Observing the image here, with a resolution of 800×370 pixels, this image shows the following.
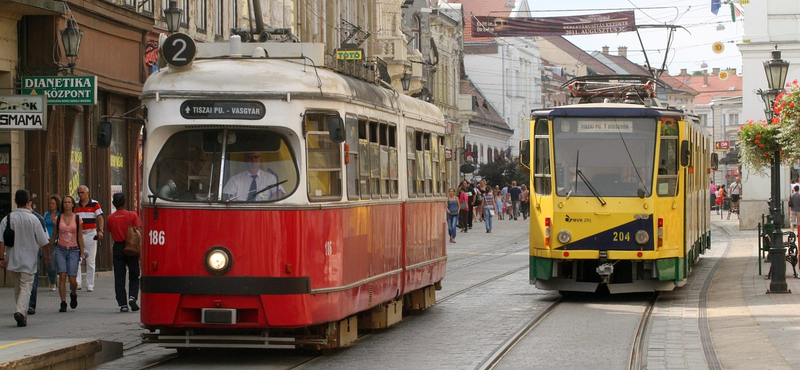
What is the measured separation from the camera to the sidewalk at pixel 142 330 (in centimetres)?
1212

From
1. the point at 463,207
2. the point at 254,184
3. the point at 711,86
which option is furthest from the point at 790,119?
the point at 711,86

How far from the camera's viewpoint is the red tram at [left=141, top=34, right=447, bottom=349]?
12023mm

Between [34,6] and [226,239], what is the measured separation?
1025cm

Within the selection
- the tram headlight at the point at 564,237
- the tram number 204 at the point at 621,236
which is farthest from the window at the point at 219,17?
the tram number 204 at the point at 621,236

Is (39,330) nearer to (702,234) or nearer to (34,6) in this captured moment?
(34,6)

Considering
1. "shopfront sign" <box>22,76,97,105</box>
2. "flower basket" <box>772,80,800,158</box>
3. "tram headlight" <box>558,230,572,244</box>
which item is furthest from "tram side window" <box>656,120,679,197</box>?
"shopfront sign" <box>22,76,97,105</box>

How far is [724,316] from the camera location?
16.5 metres

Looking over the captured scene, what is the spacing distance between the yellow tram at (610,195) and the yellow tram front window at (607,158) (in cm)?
1

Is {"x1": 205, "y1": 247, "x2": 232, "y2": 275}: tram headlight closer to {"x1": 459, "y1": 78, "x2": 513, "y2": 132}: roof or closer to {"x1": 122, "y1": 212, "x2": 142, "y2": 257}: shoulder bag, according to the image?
{"x1": 122, "y1": 212, "x2": 142, "y2": 257}: shoulder bag

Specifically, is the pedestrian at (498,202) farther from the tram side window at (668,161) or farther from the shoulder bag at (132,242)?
the shoulder bag at (132,242)

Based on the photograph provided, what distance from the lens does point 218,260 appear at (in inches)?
474

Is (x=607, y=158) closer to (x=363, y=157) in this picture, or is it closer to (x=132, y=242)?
(x=363, y=157)

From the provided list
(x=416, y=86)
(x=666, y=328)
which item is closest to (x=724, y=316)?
(x=666, y=328)

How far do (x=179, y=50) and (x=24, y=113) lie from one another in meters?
6.67
